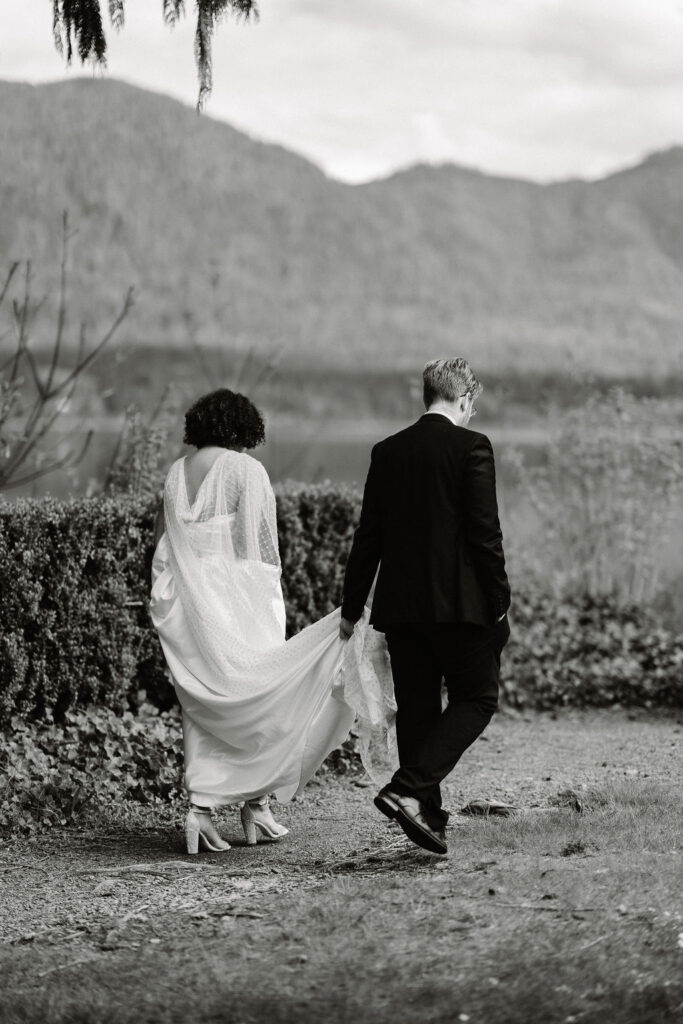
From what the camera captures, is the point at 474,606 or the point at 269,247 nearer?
the point at 474,606

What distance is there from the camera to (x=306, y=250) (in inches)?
1613

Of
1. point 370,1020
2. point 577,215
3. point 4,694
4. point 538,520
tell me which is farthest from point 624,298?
point 370,1020

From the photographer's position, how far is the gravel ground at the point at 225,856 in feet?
16.4

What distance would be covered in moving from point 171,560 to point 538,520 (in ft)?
28.8

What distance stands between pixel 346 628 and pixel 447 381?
43.3 inches

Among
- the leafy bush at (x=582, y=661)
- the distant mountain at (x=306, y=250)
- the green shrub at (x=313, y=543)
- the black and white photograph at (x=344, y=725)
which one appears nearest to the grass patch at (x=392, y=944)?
the black and white photograph at (x=344, y=725)

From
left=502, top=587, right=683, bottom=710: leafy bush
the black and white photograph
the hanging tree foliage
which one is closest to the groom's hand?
the black and white photograph

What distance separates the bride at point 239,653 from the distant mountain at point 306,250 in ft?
90.3

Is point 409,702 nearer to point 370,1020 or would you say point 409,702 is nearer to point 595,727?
point 370,1020

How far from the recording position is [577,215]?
47.6 m

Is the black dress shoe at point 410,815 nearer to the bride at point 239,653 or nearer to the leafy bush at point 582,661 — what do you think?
the bride at point 239,653

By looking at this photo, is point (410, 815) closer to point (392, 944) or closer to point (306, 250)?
point (392, 944)

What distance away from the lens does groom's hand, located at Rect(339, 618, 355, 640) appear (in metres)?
5.76

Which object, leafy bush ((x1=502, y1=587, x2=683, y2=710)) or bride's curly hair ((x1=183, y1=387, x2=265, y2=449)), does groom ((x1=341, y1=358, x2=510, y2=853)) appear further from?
leafy bush ((x1=502, y1=587, x2=683, y2=710))
